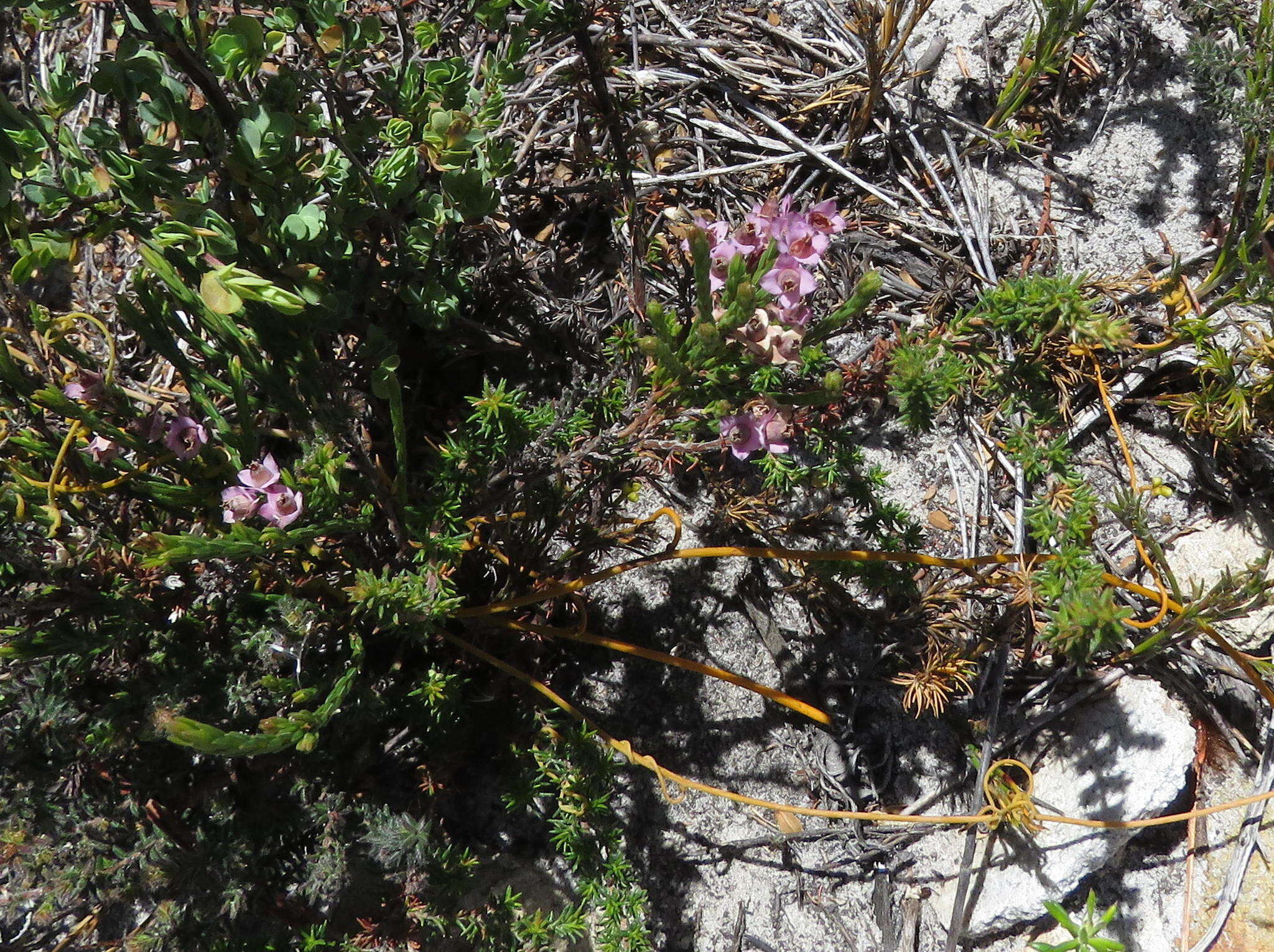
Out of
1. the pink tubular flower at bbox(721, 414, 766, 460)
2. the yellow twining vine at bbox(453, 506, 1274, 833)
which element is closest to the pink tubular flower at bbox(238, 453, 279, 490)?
the yellow twining vine at bbox(453, 506, 1274, 833)

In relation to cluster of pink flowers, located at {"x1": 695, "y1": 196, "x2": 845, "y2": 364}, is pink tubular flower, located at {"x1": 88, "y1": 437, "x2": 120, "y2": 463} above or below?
below

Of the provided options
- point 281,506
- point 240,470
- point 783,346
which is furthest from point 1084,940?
point 240,470

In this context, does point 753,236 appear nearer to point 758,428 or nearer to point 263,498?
point 758,428

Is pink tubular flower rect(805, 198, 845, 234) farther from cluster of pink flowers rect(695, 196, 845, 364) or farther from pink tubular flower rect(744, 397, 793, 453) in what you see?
pink tubular flower rect(744, 397, 793, 453)

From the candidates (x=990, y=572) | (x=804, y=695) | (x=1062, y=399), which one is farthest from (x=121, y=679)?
(x=1062, y=399)

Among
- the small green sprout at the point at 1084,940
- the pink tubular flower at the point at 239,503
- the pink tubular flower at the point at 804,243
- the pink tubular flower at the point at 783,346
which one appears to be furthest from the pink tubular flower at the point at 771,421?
the small green sprout at the point at 1084,940

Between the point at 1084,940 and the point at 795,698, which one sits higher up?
the point at 1084,940

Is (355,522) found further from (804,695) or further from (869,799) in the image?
(869,799)
